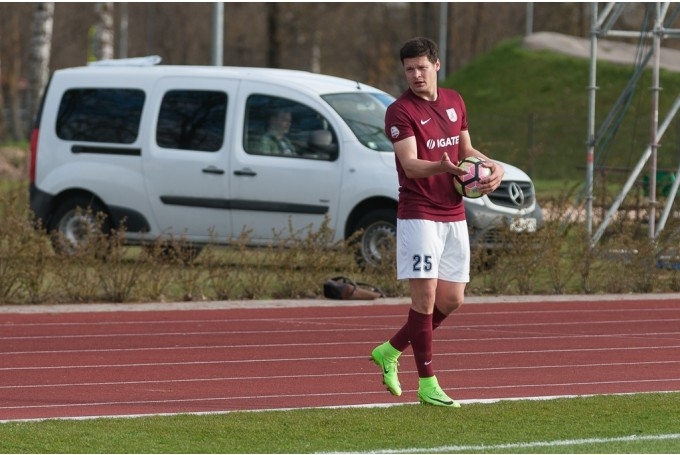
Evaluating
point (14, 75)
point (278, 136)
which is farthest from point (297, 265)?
point (14, 75)

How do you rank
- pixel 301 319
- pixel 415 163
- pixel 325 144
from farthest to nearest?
pixel 325 144 < pixel 301 319 < pixel 415 163

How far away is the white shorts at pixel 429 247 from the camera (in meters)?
7.89

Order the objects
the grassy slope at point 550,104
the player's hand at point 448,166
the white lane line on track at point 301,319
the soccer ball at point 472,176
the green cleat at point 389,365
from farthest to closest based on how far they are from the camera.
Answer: the grassy slope at point 550,104, the white lane line on track at point 301,319, the green cleat at point 389,365, the soccer ball at point 472,176, the player's hand at point 448,166

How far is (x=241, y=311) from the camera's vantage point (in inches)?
506

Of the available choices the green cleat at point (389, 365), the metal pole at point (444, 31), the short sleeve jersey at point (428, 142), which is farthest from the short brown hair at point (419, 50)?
the metal pole at point (444, 31)

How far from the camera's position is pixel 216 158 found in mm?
15844

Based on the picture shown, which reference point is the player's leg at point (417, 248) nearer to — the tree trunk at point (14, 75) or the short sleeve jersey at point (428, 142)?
the short sleeve jersey at point (428, 142)

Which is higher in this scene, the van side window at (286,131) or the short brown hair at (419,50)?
the short brown hair at (419,50)

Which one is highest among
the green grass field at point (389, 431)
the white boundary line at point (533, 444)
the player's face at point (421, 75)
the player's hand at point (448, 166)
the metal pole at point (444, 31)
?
the metal pole at point (444, 31)

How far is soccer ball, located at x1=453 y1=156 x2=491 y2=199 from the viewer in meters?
7.70

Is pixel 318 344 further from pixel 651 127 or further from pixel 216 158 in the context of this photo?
pixel 651 127

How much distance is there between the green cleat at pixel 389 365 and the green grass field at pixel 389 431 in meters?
0.23

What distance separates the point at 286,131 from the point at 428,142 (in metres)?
7.93

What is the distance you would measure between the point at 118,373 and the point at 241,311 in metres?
3.36
